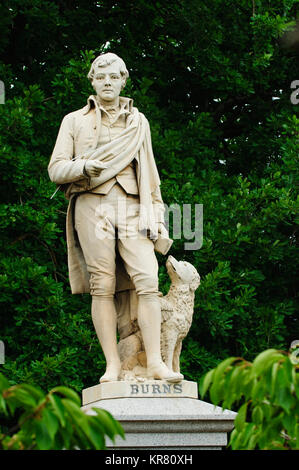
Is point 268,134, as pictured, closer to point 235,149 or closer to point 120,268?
point 235,149

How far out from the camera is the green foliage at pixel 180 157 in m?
12.2

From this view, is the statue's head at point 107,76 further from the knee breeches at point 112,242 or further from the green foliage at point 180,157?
the green foliage at point 180,157

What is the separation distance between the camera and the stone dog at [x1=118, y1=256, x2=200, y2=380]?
27.2ft

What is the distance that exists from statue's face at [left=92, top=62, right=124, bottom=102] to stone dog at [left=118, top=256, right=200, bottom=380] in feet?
4.65

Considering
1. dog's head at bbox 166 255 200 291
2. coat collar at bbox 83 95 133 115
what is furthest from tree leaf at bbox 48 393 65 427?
coat collar at bbox 83 95 133 115

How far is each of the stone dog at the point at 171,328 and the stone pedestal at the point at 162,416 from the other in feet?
0.85

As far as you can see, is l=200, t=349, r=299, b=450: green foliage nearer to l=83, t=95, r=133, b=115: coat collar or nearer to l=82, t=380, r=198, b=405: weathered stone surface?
l=82, t=380, r=198, b=405: weathered stone surface

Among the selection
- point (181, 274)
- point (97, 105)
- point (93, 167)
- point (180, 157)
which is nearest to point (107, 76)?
point (97, 105)

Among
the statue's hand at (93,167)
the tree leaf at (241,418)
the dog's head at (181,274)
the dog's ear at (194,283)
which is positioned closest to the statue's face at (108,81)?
the statue's hand at (93,167)

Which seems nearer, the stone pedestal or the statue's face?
the stone pedestal

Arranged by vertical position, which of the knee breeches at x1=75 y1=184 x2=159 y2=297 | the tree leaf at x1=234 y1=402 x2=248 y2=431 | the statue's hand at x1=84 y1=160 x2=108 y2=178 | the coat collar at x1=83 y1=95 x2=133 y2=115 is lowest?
the tree leaf at x1=234 y1=402 x2=248 y2=431

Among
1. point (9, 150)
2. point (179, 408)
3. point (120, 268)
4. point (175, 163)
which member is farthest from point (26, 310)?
point (179, 408)

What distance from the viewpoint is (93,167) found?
318 inches

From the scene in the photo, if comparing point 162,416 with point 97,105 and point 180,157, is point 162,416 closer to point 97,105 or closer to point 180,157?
point 97,105
